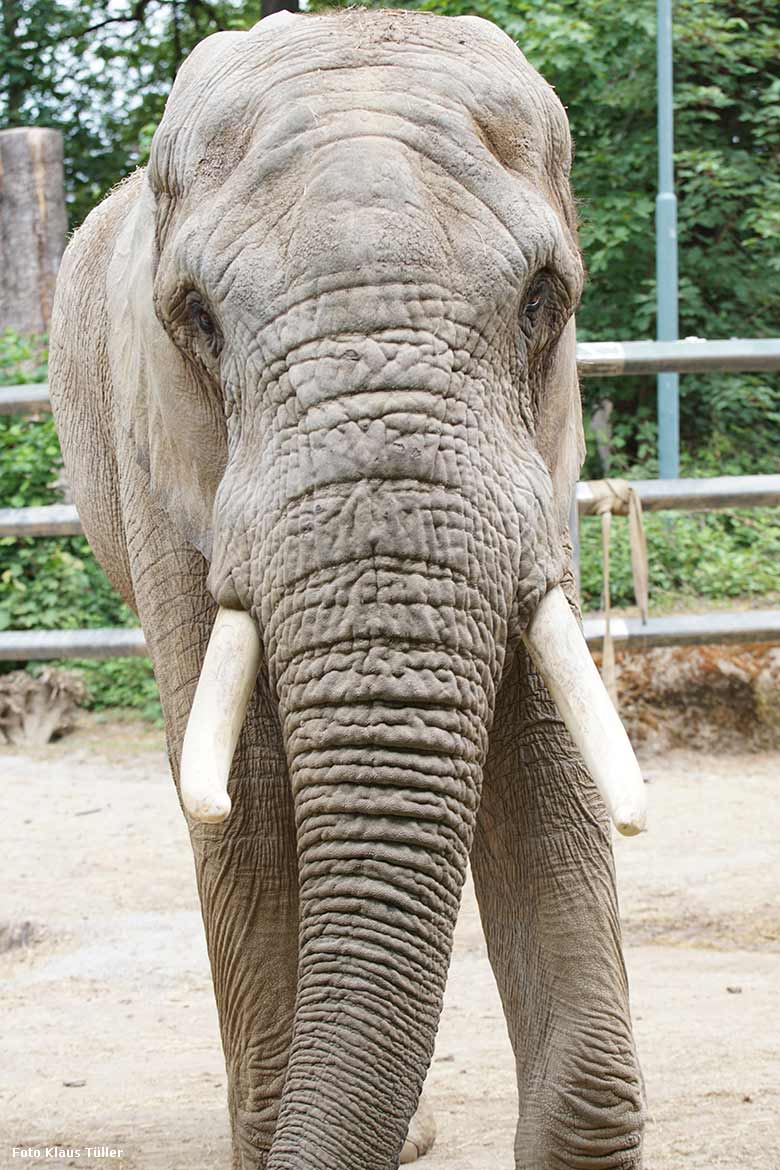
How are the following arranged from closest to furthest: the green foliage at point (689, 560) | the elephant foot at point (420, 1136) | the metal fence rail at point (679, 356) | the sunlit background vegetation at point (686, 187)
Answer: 1. the elephant foot at point (420, 1136)
2. the metal fence rail at point (679, 356)
3. the green foliage at point (689, 560)
4. the sunlit background vegetation at point (686, 187)

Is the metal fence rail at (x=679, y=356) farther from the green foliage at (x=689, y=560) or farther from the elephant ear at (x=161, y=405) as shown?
the elephant ear at (x=161, y=405)

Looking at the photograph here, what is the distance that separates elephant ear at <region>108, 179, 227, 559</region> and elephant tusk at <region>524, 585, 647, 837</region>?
697 millimetres

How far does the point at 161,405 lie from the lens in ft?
11.4

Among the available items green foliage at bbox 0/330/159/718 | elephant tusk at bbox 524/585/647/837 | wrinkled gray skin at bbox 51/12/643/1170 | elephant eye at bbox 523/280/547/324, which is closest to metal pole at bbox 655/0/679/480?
green foliage at bbox 0/330/159/718

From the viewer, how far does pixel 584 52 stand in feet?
48.0

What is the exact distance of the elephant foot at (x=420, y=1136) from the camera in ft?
14.3

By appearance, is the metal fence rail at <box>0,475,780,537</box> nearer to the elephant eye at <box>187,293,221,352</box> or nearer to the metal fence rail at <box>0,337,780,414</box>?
the metal fence rail at <box>0,337,780,414</box>

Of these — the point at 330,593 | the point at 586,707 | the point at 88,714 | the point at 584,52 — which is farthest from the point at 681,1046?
the point at 584,52

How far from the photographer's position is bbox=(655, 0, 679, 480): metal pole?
1305 cm

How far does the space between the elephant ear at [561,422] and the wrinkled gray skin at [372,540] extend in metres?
0.01

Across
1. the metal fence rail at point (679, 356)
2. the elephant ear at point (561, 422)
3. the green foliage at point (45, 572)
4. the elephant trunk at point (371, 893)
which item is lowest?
the green foliage at point (45, 572)

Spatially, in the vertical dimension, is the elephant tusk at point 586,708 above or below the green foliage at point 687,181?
above

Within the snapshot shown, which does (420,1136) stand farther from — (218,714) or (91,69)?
(91,69)

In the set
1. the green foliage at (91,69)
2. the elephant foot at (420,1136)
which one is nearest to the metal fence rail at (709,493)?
the elephant foot at (420,1136)
